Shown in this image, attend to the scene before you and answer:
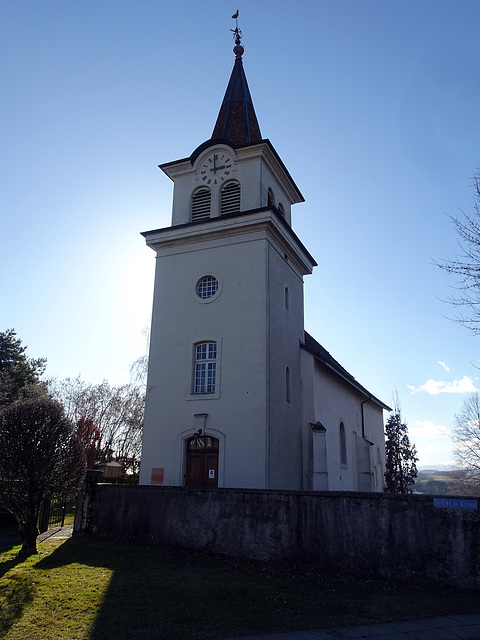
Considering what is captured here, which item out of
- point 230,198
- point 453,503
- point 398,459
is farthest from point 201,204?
point 398,459

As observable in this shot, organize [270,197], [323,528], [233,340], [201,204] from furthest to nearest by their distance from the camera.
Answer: [270,197] → [201,204] → [233,340] → [323,528]

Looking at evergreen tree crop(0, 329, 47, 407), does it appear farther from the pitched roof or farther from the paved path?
the paved path

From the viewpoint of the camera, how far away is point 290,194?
2453cm

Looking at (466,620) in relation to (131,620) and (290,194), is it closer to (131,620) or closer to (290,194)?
(131,620)

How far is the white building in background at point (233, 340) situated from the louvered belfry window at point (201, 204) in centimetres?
5

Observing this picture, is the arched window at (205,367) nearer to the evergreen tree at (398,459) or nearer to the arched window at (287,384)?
the arched window at (287,384)

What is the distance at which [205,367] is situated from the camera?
18969 mm

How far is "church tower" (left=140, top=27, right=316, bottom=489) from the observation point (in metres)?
17.5

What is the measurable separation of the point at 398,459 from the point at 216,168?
109 ft

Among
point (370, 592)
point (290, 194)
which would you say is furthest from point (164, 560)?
point (290, 194)

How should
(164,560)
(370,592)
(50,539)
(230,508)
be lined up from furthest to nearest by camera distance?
(50,539), (230,508), (164,560), (370,592)

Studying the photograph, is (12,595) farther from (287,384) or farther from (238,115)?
(238,115)

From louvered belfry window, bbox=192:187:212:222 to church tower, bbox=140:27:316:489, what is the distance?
0.05m

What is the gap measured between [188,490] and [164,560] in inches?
81.1
